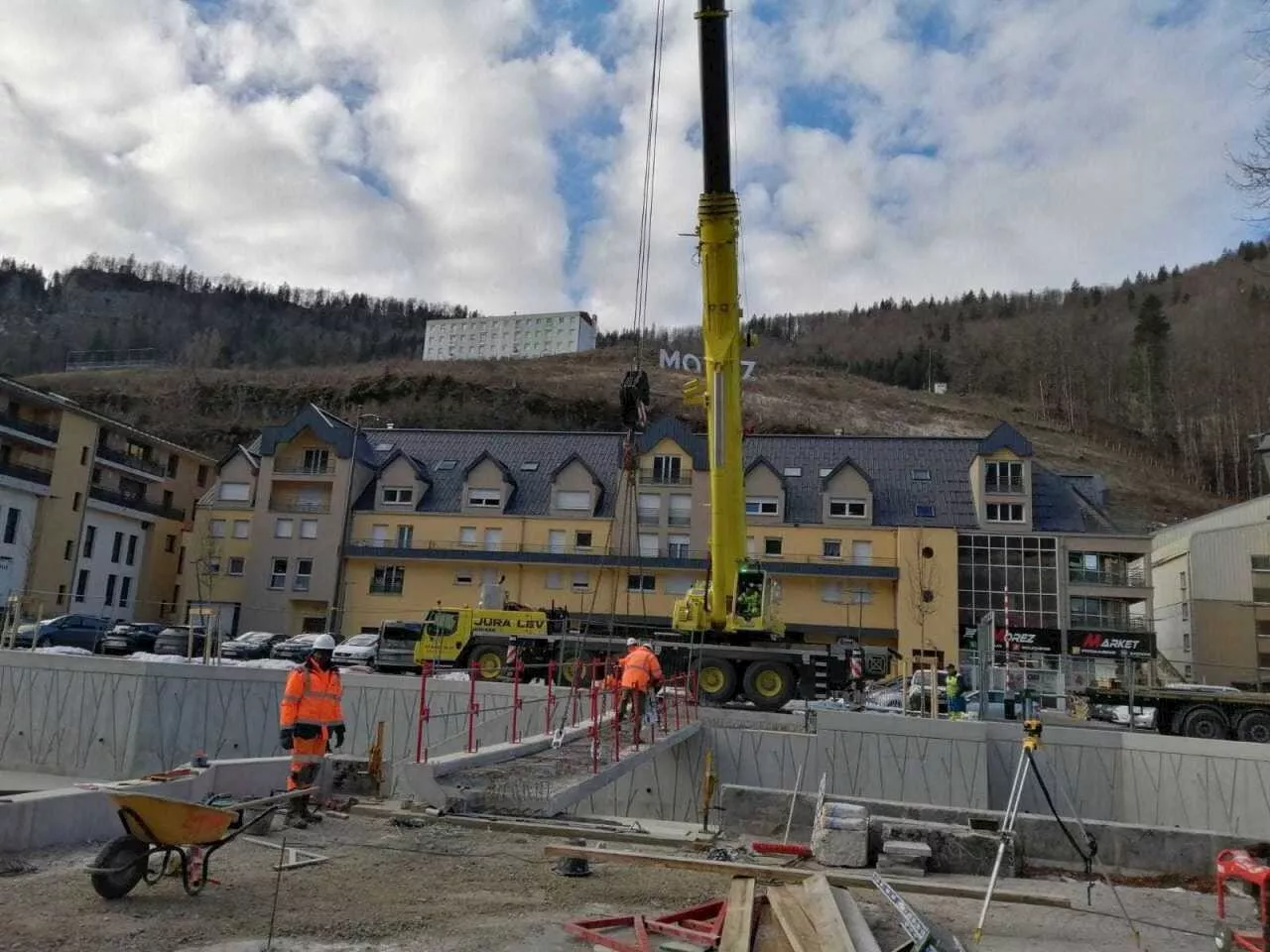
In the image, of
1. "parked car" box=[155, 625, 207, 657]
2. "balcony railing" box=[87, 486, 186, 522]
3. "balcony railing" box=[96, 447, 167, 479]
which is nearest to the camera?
"parked car" box=[155, 625, 207, 657]

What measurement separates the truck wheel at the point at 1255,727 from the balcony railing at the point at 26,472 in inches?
1920

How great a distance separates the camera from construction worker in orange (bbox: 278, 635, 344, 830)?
10195 mm

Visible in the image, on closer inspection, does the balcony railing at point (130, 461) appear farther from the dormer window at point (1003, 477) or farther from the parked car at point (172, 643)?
the dormer window at point (1003, 477)

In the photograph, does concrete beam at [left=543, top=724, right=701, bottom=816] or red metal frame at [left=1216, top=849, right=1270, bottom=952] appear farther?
concrete beam at [left=543, top=724, right=701, bottom=816]

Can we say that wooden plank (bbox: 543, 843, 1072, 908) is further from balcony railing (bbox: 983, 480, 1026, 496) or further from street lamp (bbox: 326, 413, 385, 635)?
street lamp (bbox: 326, 413, 385, 635)

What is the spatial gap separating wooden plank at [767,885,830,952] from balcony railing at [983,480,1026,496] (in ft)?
131

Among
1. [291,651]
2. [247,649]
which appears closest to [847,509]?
[291,651]

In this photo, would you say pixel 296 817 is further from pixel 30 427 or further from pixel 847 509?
pixel 30 427

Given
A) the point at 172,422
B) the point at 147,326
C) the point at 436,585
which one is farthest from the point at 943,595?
the point at 147,326

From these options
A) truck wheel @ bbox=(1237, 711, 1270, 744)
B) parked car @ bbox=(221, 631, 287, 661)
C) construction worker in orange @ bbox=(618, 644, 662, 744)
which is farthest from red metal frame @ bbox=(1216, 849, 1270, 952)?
parked car @ bbox=(221, 631, 287, 661)

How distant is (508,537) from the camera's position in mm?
46719

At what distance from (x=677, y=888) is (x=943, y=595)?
1447 inches

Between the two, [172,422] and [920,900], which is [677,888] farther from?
[172,422]

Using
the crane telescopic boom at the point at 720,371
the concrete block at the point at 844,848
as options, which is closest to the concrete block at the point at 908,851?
the concrete block at the point at 844,848
